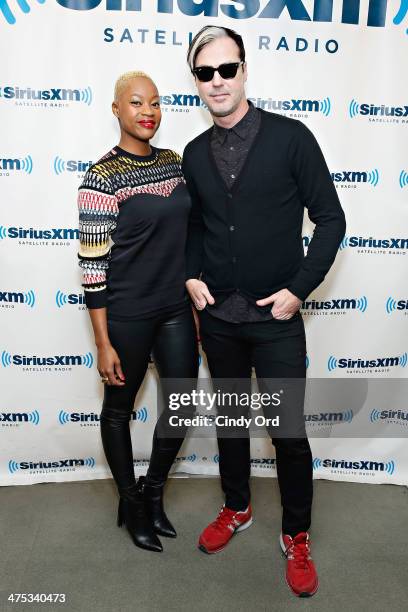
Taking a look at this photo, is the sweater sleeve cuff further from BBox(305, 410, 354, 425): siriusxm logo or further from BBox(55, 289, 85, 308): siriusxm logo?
BBox(305, 410, 354, 425): siriusxm logo

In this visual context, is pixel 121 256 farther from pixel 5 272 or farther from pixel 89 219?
pixel 5 272

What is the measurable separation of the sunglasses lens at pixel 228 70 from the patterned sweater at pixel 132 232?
0.37 meters

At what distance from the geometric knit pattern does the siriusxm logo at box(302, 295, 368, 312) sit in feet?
3.13

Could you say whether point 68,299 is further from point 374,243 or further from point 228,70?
point 374,243

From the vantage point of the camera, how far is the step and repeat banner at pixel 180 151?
2254 millimetres

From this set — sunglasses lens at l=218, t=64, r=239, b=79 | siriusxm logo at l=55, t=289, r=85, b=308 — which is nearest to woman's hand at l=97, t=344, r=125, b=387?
siriusxm logo at l=55, t=289, r=85, b=308

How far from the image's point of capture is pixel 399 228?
8.09 feet

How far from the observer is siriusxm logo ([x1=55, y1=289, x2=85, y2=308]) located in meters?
2.50

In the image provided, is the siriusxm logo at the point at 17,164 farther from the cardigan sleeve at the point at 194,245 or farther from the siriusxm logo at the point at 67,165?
the cardigan sleeve at the point at 194,245

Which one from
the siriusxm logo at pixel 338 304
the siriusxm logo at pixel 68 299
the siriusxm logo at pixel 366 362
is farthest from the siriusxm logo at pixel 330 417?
the siriusxm logo at pixel 68 299

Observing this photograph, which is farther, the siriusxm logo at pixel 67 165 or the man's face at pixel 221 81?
the siriusxm logo at pixel 67 165

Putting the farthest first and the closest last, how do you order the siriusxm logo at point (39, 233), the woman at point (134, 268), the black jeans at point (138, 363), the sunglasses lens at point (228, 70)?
the siriusxm logo at point (39, 233)
the black jeans at point (138, 363)
the woman at point (134, 268)
the sunglasses lens at point (228, 70)

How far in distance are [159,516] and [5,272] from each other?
3.92ft

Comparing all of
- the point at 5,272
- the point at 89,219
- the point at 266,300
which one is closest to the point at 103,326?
the point at 89,219
